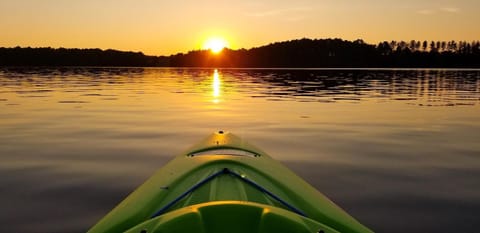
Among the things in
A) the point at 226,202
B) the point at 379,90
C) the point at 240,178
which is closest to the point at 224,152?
the point at 240,178

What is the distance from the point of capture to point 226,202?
3092 millimetres

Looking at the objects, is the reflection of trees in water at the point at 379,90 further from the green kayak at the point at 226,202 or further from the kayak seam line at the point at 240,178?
the kayak seam line at the point at 240,178

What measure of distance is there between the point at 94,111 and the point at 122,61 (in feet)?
525

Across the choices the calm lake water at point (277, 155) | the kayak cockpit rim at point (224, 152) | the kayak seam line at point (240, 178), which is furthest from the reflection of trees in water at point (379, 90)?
the kayak seam line at point (240, 178)

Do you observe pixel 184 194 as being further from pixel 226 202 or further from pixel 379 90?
pixel 379 90

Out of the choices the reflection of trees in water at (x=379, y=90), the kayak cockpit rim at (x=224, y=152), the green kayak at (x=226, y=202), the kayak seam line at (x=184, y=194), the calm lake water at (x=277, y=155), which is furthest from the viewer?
the reflection of trees in water at (x=379, y=90)

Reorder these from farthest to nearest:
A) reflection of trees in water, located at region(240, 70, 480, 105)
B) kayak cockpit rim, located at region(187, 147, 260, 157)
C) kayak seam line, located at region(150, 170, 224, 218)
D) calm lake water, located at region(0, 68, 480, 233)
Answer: reflection of trees in water, located at region(240, 70, 480, 105) → kayak cockpit rim, located at region(187, 147, 260, 157) → calm lake water, located at region(0, 68, 480, 233) → kayak seam line, located at region(150, 170, 224, 218)

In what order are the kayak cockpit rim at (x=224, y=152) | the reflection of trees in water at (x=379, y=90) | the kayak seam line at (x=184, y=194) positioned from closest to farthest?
the kayak seam line at (x=184, y=194) → the kayak cockpit rim at (x=224, y=152) → the reflection of trees in water at (x=379, y=90)

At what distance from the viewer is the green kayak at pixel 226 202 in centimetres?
296

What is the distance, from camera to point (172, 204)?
434cm

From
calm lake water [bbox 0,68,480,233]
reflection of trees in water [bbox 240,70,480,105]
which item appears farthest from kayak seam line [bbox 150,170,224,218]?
reflection of trees in water [bbox 240,70,480,105]

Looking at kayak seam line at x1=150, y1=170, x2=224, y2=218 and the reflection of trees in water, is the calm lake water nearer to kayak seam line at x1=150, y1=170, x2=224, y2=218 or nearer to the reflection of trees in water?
kayak seam line at x1=150, y1=170, x2=224, y2=218

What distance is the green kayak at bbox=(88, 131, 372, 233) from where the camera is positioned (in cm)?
296

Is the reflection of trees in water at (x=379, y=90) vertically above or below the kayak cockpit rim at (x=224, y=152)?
below
